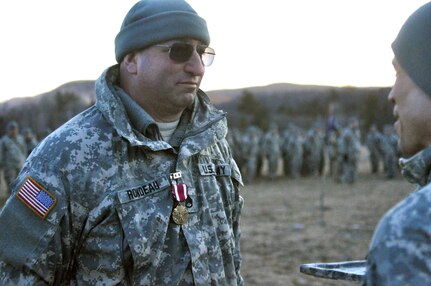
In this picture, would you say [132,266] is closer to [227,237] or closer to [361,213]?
[227,237]

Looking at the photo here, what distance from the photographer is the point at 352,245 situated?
1019cm

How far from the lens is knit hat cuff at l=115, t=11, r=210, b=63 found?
9.96 ft

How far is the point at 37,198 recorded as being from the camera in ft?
8.93

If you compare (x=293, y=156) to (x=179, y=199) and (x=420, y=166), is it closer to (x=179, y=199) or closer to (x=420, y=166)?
(x=179, y=199)

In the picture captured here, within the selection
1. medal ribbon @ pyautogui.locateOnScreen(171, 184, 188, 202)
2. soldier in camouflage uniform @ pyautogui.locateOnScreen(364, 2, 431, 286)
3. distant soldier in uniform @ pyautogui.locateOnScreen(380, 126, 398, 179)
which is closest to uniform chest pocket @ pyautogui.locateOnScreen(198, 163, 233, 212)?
medal ribbon @ pyautogui.locateOnScreen(171, 184, 188, 202)

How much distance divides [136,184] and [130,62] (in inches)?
24.7

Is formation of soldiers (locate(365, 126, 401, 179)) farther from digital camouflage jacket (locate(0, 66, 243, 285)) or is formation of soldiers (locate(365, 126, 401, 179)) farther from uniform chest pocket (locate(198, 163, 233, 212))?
digital camouflage jacket (locate(0, 66, 243, 285))

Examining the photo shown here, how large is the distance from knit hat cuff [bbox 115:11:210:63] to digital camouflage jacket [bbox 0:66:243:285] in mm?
257

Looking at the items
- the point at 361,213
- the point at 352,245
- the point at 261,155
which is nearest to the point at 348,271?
the point at 352,245

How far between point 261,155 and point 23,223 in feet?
74.8

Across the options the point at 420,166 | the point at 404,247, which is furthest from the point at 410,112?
the point at 404,247

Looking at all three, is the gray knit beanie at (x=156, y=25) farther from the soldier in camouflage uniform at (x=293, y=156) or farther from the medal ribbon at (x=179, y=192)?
the soldier in camouflage uniform at (x=293, y=156)

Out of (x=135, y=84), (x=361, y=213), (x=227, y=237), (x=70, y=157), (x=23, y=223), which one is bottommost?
(x=361, y=213)

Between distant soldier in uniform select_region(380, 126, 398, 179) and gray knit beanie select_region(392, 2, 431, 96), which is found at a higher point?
gray knit beanie select_region(392, 2, 431, 96)
